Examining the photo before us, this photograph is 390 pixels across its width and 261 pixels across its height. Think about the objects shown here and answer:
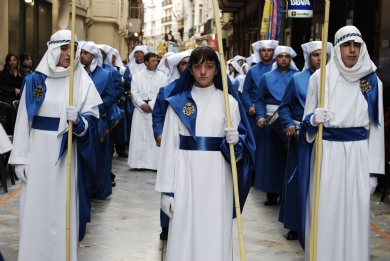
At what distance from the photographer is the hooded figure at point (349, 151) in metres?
5.98

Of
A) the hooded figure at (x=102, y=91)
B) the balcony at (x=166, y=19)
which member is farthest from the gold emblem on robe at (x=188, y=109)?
the balcony at (x=166, y=19)

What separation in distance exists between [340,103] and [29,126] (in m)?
2.60

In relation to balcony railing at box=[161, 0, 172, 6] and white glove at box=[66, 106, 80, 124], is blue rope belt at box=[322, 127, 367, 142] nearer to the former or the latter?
white glove at box=[66, 106, 80, 124]

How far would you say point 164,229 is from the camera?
7.65 meters

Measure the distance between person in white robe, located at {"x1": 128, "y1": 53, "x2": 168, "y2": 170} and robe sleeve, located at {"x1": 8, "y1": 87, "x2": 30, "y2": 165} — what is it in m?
6.76

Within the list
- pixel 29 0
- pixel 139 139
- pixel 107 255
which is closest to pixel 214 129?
pixel 107 255

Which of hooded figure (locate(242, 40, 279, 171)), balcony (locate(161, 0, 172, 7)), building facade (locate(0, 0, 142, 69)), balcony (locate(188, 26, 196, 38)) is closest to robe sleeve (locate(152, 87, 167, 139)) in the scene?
hooded figure (locate(242, 40, 279, 171))

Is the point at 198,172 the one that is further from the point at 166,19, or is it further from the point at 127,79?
the point at 166,19

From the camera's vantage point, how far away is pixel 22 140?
6.05 m

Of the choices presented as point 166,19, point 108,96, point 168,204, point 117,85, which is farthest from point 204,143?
point 166,19

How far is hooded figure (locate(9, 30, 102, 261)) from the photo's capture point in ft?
19.8

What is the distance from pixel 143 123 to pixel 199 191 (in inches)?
317

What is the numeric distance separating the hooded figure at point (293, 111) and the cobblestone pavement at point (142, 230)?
317 millimetres

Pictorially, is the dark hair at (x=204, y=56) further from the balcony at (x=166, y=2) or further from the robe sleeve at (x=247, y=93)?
the balcony at (x=166, y=2)
